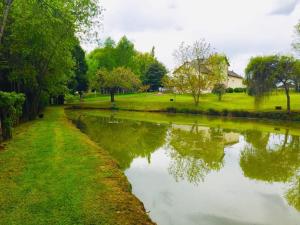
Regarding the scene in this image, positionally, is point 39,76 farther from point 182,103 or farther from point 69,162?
point 182,103

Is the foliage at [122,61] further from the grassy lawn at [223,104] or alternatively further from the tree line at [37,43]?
the tree line at [37,43]

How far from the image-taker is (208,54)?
5344cm

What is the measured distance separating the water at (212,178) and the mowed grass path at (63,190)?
3.49 feet

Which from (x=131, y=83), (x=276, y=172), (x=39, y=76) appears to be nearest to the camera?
(x=276, y=172)

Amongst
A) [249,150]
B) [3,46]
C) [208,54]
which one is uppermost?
[208,54]

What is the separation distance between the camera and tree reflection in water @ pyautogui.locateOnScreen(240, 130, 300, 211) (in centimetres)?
1143

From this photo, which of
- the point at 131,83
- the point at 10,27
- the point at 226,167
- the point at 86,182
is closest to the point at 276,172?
the point at 226,167

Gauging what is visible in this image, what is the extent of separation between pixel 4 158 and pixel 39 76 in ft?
55.8

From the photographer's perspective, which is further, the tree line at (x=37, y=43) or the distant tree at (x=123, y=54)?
the distant tree at (x=123, y=54)

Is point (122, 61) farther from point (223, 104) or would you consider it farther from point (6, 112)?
point (6, 112)

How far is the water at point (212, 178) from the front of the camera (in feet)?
26.9

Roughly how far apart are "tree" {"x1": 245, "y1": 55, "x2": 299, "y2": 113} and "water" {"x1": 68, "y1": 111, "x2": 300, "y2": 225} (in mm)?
20697

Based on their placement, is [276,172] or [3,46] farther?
[3,46]

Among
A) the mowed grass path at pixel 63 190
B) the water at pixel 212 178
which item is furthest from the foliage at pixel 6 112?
the water at pixel 212 178
